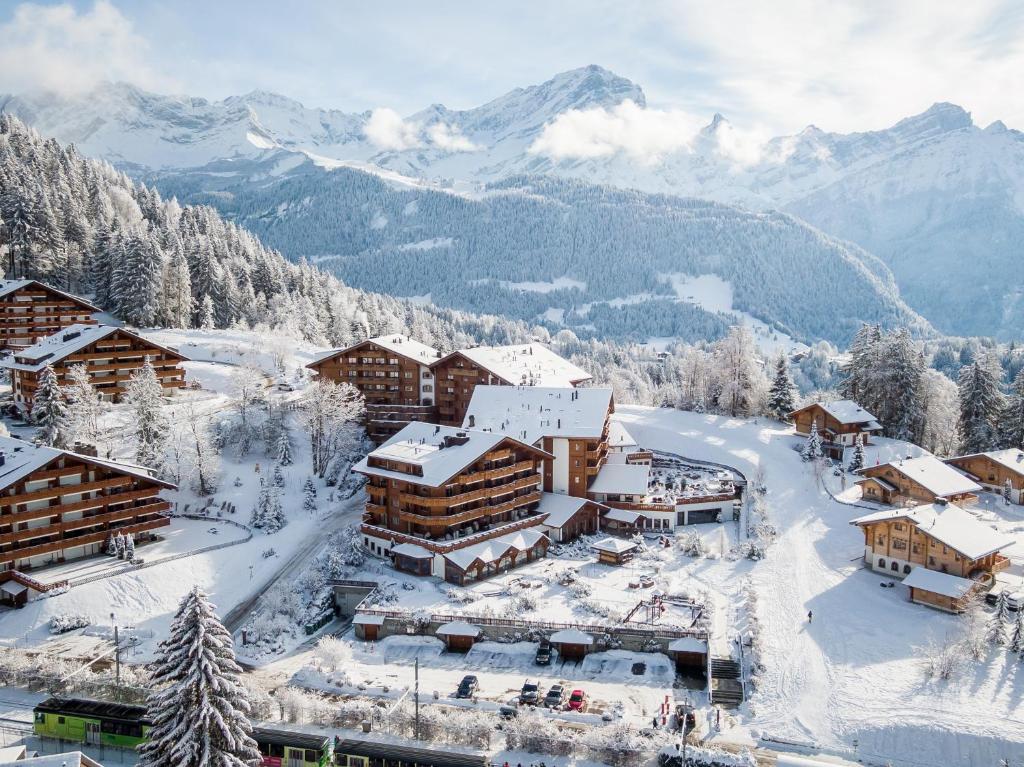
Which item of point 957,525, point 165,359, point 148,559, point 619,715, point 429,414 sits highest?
point 165,359

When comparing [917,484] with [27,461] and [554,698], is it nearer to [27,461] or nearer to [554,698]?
[554,698]

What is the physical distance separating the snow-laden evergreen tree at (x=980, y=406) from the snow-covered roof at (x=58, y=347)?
93.4m

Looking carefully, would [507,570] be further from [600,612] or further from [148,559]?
[148,559]

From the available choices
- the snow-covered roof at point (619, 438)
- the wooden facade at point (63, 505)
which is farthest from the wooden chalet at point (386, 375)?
the wooden facade at point (63, 505)

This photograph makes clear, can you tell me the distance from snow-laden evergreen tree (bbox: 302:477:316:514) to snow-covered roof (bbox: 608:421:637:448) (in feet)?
103

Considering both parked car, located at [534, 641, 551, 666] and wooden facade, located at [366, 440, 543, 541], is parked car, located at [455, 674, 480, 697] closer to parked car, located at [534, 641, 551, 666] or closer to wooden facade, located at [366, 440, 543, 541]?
parked car, located at [534, 641, 551, 666]

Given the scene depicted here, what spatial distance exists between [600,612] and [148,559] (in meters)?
34.3

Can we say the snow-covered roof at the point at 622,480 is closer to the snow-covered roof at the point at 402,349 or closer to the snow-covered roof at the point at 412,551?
the snow-covered roof at the point at 412,551

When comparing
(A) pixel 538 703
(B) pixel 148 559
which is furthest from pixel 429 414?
(A) pixel 538 703

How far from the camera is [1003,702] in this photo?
45.8 m

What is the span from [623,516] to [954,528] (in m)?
27.6

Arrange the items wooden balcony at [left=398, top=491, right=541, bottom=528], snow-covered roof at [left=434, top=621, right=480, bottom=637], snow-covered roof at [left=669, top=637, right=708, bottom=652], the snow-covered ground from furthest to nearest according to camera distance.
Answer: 1. wooden balcony at [left=398, top=491, right=541, bottom=528]
2. snow-covered roof at [left=434, top=621, right=480, bottom=637]
3. snow-covered roof at [left=669, top=637, right=708, bottom=652]
4. the snow-covered ground

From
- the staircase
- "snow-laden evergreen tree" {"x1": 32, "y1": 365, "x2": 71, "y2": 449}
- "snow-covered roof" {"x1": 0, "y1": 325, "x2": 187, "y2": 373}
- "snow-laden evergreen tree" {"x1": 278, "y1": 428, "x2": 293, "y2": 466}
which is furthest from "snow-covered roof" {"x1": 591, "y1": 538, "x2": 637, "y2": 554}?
"snow-covered roof" {"x1": 0, "y1": 325, "x2": 187, "y2": 373}

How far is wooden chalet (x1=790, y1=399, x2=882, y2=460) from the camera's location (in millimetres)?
91062
